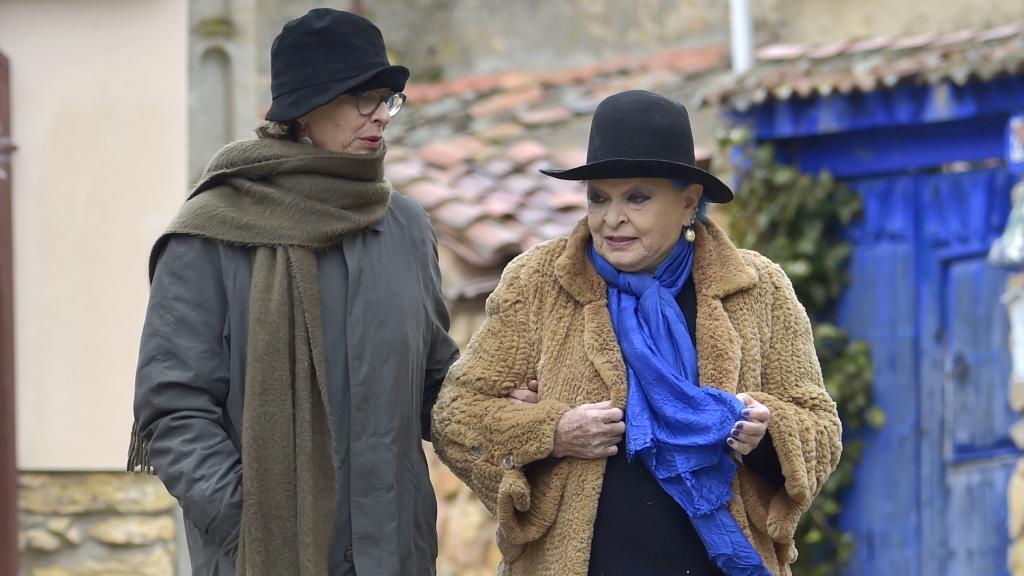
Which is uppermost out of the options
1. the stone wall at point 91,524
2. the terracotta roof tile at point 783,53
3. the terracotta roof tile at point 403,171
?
the terracotta roof tile at point 783,53

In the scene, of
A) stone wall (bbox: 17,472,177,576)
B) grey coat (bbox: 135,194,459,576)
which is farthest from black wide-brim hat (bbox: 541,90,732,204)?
stone wall (bbox: 17,472,177,576)

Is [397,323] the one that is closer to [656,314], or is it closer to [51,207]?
[656,314]

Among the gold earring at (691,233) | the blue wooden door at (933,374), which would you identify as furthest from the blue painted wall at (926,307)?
the gold earring at (691,233)

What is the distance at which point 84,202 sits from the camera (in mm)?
5680

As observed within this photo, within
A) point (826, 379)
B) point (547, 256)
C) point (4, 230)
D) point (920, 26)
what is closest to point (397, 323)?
point (547, 256)

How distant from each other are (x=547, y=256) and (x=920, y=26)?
5.95 meters

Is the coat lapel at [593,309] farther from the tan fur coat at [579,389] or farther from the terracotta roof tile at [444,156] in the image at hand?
the terracotta roof tile at [444,156]

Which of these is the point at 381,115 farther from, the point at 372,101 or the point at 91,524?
the point at 91,524

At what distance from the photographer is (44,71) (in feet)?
18.7

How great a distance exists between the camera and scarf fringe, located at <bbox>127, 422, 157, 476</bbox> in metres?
3.32

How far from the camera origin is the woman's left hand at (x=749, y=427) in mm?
3191

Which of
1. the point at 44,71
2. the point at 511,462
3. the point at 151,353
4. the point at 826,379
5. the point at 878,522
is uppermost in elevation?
the point at 44,71

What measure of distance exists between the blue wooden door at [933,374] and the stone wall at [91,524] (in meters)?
3.32

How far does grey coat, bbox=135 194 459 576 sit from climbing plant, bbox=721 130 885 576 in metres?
4.02
